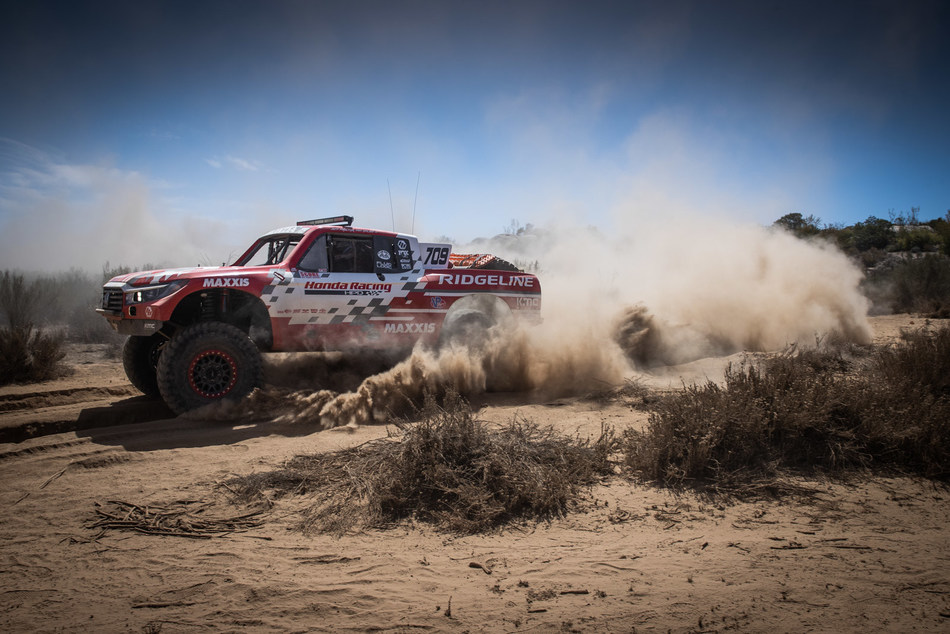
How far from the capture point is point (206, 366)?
6.19m

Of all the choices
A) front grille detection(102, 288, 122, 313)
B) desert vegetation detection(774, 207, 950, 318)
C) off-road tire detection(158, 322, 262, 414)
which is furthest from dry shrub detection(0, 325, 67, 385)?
desert vegetation detection(774, 207, 950, 318)

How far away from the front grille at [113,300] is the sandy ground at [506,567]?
2161 mm

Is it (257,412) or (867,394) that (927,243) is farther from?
(257,412)

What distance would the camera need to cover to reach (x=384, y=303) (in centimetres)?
735

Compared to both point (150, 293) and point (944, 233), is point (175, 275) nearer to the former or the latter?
point (150, 293)

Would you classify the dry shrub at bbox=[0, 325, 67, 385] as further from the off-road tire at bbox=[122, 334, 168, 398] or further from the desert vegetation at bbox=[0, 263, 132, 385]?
the off-road tire at bbox=[122, 334, 168, 398]

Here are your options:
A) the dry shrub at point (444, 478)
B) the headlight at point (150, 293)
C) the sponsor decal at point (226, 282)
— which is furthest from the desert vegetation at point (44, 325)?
the dry shrub at point (444, 478)

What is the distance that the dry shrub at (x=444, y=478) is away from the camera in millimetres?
3709

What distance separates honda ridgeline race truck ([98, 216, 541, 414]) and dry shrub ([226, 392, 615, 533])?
2.28 metres

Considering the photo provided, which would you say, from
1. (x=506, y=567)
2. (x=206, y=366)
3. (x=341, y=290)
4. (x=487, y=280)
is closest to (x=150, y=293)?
(x=206, y=366)

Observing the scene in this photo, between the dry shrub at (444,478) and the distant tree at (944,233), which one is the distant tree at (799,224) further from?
the dry shrub at (444,478)

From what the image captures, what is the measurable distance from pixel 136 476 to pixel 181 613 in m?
2.41

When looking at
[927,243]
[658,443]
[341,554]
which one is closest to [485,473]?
[341,554]

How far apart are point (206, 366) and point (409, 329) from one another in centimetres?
262
